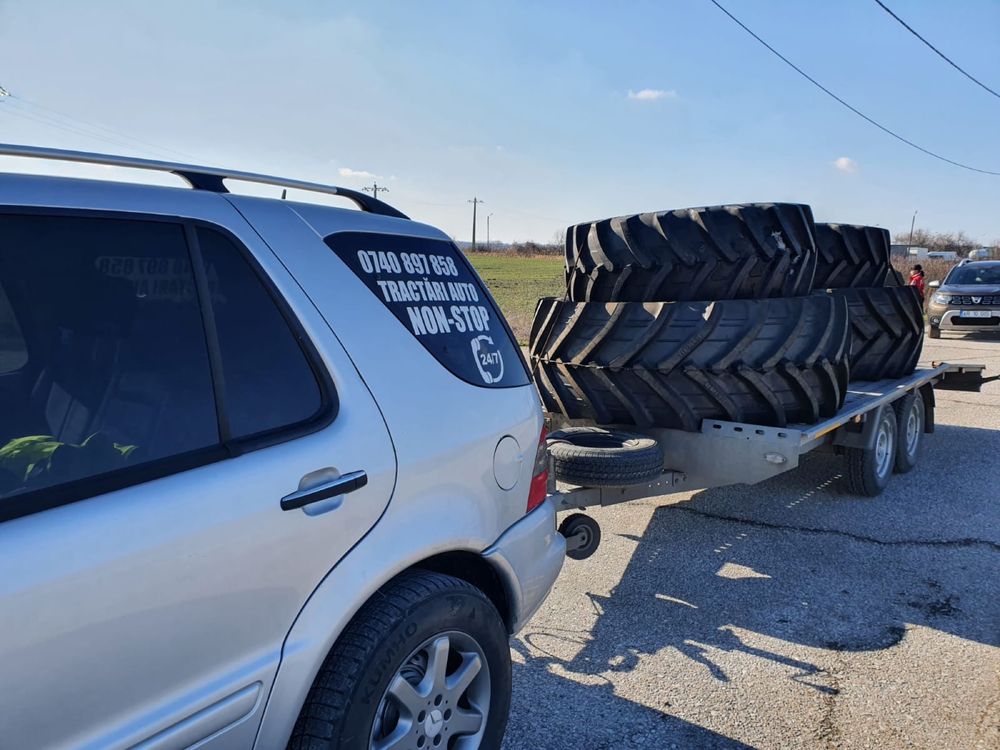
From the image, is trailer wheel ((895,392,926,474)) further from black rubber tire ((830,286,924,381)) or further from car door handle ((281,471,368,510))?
car door handle ((281,471,368,510))

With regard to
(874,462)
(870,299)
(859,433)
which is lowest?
(874,462)

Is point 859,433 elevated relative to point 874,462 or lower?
elevated

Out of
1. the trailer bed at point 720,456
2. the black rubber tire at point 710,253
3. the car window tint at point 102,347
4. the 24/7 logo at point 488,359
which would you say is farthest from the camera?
the black rubber tire at point 710,253

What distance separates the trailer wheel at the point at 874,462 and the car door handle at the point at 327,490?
4563 mm

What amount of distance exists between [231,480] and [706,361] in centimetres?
323

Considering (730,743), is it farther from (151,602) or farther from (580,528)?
(151,602)

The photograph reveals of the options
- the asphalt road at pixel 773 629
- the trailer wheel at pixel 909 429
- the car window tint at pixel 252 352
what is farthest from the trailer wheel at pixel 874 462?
the car window tint at pixel 252 352

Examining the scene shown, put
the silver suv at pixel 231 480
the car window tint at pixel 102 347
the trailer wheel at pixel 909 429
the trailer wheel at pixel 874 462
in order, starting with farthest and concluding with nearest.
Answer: the trailer wheel at pixel 909 429 < the trailer wheel at pixel 874 462 < the car window tint at pixel 102 347 < the silver suv at pixel 231 480

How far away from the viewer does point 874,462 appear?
545cm

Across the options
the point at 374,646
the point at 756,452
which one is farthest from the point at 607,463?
the point at 374,646

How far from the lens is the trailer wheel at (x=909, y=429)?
19.8 feet

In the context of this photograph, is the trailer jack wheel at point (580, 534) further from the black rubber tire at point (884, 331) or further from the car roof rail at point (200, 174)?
the black rubber tire at point (884, 331)

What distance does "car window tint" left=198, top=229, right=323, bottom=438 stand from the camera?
1834 millimetres

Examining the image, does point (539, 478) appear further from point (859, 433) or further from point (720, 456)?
point (859, 433)
